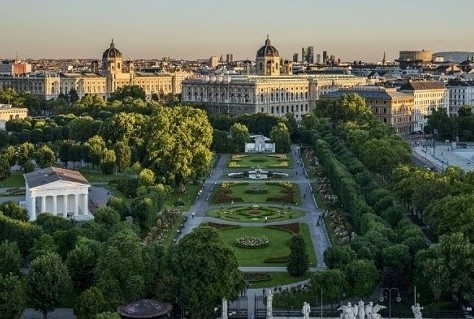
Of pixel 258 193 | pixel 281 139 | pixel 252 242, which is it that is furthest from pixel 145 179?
pixel 281 139

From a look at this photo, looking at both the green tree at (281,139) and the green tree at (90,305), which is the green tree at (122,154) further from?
the green tree at (90,305)

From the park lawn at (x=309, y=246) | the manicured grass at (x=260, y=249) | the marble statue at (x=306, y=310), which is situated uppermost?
the marble statue at (x=306, y=310)

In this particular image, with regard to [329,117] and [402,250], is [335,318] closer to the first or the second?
[402,250]

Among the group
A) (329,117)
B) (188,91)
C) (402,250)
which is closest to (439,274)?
(402,250)

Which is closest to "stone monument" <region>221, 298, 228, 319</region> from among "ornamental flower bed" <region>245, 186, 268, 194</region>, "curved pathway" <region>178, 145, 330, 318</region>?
"curved pathway" <region>178, 145, 330, 318</region>

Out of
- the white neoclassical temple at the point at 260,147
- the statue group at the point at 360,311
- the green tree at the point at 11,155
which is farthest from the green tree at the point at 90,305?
the white neoclassical temple at the point at 260,147

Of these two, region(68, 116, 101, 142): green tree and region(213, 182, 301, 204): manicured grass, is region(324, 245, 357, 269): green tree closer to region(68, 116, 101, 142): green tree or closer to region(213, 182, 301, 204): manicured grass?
region(213, 182, 301, 204): manicured grass
